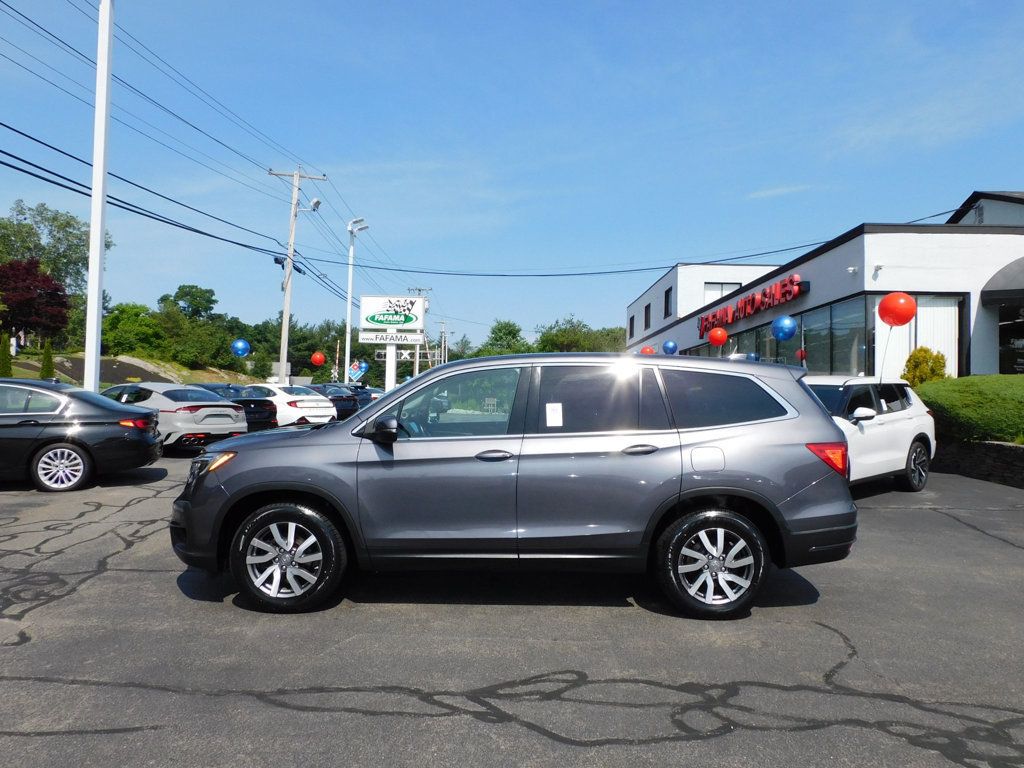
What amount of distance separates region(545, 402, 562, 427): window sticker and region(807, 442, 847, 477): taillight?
172 cm

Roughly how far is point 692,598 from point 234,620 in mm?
3069

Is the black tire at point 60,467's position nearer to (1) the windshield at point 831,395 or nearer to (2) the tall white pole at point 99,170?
(2) the tall white pole at point 99,170

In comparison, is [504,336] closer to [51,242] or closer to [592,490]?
[51,242]

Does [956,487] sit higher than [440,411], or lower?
lower

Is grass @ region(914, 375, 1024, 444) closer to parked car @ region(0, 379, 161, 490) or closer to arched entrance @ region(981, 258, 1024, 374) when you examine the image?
arched entrance @ region(981, 258, 1024, 374)

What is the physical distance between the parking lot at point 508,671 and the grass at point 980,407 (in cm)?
658

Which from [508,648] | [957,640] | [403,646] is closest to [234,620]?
[403,646]

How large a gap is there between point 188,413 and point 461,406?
10.7 metres

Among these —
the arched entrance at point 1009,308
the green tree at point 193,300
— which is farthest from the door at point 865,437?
the green tree at point 193,300

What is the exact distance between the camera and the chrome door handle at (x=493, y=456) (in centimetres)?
500

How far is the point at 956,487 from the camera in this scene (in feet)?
37.5

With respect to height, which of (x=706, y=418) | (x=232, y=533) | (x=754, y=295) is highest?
(x=754, y=295)

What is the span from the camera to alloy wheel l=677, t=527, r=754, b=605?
502 cm

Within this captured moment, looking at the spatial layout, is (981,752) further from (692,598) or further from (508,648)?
(508,648)
